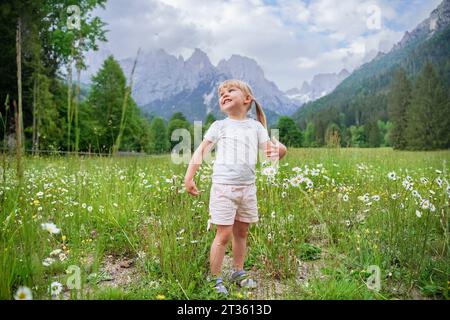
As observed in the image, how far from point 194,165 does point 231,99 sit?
20.4 inches

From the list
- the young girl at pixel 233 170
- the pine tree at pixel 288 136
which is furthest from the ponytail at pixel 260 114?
the pine tree at pixel 288 136

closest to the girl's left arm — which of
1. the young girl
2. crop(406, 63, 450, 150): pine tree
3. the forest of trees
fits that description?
the young girl

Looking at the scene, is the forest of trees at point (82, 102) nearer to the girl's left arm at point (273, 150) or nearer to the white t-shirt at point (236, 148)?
the white t-shirt at point (236, 148)

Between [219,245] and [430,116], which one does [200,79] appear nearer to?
[430,116]

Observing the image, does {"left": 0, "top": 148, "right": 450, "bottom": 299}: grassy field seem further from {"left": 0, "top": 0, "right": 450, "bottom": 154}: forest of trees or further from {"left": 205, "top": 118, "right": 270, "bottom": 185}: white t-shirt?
{"left": 0, "top": 0, "right": 450, "bottom": 154}: forest of trees

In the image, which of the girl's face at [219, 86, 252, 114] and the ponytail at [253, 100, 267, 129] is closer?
the girl's face at [219, 86, 252, 114]

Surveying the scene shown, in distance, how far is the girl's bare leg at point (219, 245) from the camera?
208cm

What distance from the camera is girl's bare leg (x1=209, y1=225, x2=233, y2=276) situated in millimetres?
2084

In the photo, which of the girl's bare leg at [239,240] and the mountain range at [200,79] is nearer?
the girl's bare leg at [239,240]

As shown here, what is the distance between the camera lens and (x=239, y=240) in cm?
228

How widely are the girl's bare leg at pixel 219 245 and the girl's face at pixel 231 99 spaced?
804mm

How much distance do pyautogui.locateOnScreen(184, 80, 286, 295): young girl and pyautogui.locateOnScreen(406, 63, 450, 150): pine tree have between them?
6.09m

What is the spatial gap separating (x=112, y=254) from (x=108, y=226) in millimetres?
455
